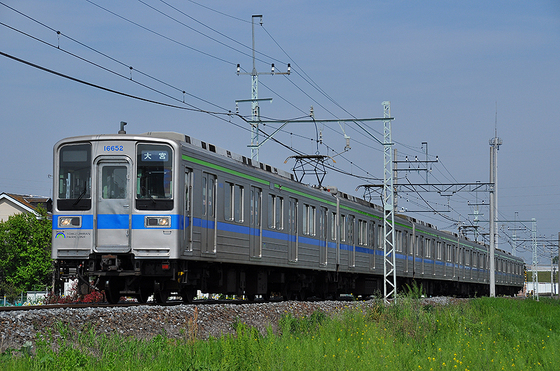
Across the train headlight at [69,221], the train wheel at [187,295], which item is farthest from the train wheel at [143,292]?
the train headlight at [69,221]

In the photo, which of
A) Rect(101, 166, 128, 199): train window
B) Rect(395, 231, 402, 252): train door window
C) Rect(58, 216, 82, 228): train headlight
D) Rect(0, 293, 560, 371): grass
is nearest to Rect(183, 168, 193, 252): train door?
Rect(101, 166, 128, 199): train window

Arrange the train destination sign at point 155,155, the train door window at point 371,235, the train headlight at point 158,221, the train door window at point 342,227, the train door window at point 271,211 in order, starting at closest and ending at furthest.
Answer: the train headlight at point 158,221
the train destination sign at point 155,155
the train door window at point 271,211
the train door window at point 342,227
the train door window at point 371,235

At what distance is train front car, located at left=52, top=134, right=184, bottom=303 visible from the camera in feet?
43.5

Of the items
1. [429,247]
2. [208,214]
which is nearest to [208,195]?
[208,214]

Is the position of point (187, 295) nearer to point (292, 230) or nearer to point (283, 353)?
point (292, 230)

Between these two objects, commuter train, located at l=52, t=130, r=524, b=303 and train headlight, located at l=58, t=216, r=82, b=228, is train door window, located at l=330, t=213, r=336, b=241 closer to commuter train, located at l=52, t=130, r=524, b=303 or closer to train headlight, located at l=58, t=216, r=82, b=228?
commuter train, located at l=52, t=130, r=524, b=303

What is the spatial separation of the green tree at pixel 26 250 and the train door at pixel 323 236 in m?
42.3

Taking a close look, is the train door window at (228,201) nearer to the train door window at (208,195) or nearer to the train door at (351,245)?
the train door window at (208,195)

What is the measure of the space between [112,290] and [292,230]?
245 inches

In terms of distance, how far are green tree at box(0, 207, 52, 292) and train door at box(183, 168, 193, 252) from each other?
4856 centimetres

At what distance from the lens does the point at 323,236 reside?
21672mm

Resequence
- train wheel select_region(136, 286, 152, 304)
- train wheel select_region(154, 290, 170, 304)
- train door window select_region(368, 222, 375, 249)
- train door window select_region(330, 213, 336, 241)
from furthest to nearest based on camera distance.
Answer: train door window select_region(368, 222, 375, 249)
train door window select_region(330, 213, 336, 241)
train wheel select_region(136, 286, 152, 304)
train wheel select_region(154, 290, 170, 304)

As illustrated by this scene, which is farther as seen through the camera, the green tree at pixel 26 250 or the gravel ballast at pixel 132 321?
the green tree at pixel 26 250

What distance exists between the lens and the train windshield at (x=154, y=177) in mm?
13344
